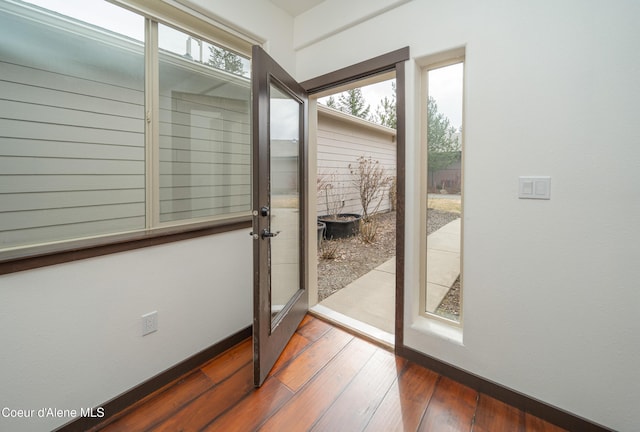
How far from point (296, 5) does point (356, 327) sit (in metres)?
2.68

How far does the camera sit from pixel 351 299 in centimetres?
288

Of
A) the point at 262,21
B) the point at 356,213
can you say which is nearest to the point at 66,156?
the point at 262,21

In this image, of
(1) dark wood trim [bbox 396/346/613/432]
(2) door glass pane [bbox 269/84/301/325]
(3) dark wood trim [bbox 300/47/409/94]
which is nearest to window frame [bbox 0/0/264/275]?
(2) door glass pane [bbox 269/84/301/325]

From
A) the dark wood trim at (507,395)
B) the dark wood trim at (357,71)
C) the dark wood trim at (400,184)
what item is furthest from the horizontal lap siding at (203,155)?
the dark wood trim at (507,395)

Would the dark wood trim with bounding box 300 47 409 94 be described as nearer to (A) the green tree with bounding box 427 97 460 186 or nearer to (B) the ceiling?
(A) the green tree with bounding box 427 97 460 186

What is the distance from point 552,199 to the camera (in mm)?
1354

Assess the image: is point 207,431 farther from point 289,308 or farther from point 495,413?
point 495,413

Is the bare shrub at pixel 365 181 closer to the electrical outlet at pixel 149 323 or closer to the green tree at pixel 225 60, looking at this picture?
the green tree at pixel 225 60

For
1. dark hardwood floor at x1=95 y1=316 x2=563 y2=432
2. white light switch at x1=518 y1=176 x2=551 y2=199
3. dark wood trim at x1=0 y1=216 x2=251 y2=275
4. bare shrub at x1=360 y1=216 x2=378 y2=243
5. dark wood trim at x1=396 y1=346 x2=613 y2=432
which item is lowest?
dark hardwood floor at x1=95 y1=316 x2=563 y2=432

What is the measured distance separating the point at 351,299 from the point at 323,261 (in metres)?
1.45

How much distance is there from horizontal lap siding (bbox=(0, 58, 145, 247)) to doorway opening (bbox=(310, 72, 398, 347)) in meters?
1.45

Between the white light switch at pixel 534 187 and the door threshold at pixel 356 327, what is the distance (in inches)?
52.5

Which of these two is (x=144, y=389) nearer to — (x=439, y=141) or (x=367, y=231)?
(x=439, y=141)

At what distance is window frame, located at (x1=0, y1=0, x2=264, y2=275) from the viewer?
125cm
